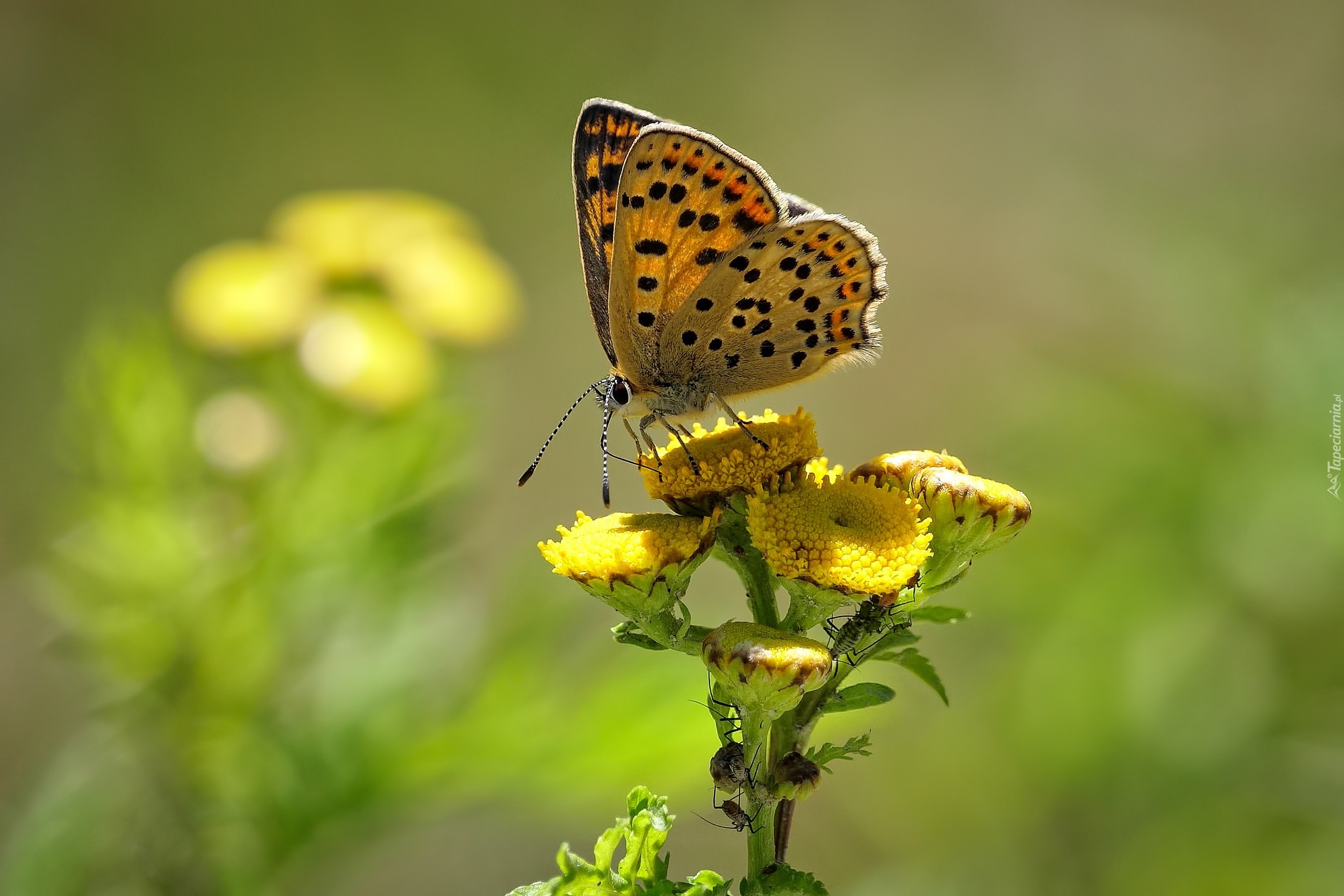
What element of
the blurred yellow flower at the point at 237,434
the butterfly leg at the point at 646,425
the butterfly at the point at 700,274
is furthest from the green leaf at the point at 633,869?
the blurred yellow flower at the point at 237,434

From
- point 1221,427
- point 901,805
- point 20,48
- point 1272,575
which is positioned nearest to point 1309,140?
point 1221,427

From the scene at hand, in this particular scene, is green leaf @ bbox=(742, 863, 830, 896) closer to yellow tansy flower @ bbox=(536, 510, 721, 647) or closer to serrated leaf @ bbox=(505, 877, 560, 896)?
serrated leaf @ bbox=(505, 877, 560, 896)

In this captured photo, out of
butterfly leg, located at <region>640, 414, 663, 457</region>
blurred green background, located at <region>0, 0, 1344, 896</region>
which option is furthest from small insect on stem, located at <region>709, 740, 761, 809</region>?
blurred green background, located at <region>0, 0, 1344, 896</region>

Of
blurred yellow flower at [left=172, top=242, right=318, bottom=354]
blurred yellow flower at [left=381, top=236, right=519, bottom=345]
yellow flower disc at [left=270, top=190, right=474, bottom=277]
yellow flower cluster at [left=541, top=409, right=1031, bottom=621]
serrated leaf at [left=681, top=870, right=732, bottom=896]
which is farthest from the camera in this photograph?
yellow flower disc at [left=270, top=190, right=474, bottom=277]

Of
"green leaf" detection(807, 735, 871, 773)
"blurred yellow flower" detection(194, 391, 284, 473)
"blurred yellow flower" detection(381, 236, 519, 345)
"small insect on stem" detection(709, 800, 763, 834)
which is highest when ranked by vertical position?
"blurred yellow flower" detection(381, 236, 519, 345)

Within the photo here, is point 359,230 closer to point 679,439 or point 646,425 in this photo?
point 646,425

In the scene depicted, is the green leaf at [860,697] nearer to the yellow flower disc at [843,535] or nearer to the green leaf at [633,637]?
the yellow flower disc at [843,535]
